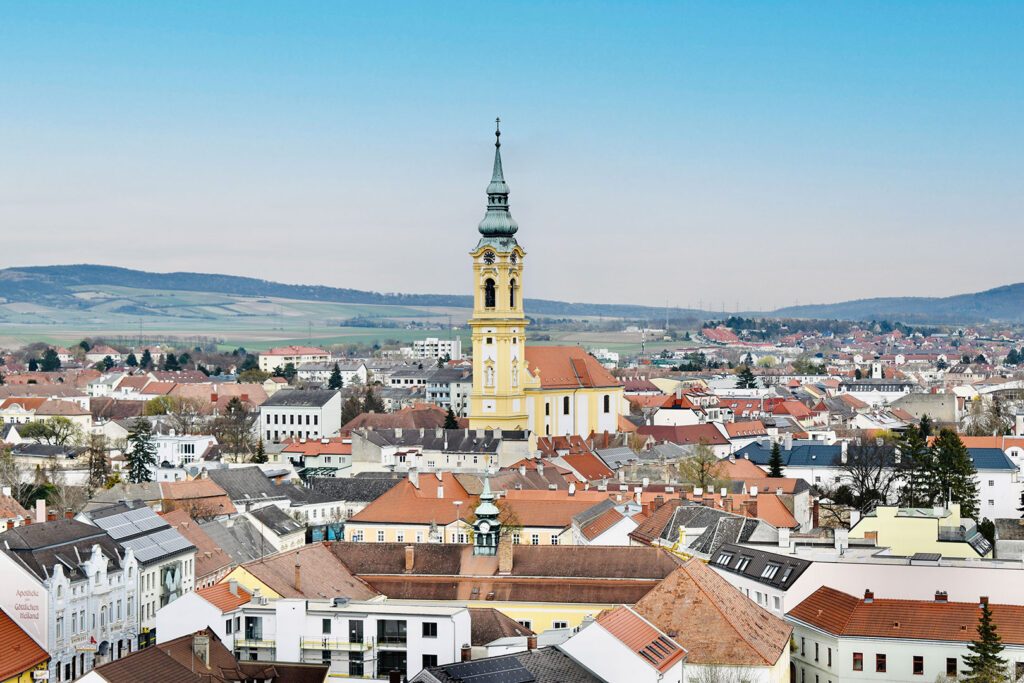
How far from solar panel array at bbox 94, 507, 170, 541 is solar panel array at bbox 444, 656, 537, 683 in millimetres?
24265

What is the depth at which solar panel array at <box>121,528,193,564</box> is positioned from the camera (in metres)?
63.1

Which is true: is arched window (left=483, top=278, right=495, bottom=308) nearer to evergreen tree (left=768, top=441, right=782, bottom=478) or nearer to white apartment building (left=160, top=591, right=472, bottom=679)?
evergreen tree (left=768, top=441, right=782, bottom=478)

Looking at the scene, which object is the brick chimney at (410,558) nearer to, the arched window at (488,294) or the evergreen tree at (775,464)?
the evergreen tree at (775,464)

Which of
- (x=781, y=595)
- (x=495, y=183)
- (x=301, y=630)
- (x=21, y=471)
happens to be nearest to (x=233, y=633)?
(x=301, y=630)

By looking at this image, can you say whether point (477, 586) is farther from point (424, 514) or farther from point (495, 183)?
point (495, 183)

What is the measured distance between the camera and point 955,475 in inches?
3578

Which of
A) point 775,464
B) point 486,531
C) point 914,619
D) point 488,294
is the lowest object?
point 775,464

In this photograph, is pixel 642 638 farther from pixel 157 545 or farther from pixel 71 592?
pixel 157 545

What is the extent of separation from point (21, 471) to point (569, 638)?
2754 inches

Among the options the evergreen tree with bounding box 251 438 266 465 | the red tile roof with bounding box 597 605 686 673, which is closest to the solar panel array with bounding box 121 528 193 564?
the red tile roof with bounding box 597 605 686 673

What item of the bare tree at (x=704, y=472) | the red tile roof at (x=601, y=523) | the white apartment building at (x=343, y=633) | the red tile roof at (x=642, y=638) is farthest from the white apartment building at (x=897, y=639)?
the bare tree at (x=704, y=472)

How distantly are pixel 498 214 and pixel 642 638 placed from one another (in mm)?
76544

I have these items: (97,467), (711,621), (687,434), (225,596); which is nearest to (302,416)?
(687,434)

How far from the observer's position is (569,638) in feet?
152
